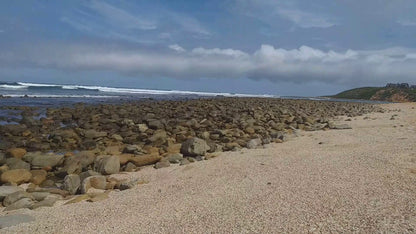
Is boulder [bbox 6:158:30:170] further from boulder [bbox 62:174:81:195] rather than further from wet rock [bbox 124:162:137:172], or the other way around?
wet rock [bbox 124:162:137:172]

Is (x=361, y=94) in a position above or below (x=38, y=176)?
above

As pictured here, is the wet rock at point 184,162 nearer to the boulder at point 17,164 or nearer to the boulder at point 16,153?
the boulder at point 17,164

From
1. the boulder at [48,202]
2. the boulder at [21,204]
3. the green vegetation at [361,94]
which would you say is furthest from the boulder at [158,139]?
the green vegetation at [361,94]

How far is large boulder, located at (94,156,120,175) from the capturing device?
7.26m

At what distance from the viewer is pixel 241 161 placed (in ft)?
23.3

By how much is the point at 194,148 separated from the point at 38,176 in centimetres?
363

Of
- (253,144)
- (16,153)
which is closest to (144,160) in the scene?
(253,144)

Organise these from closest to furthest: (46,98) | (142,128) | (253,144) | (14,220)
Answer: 1. (14,220)
2. (253,144)
3. (142,128)
4. (46,98)

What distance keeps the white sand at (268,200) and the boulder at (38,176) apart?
2.26 m

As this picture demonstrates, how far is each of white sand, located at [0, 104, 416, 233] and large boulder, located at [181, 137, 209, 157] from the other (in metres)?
1.59

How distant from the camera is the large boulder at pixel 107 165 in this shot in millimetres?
7255

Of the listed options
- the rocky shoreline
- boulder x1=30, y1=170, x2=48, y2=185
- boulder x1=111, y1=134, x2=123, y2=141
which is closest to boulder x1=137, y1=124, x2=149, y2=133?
the rocky shoreline

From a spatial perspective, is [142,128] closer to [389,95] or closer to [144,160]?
Result: [144,160]

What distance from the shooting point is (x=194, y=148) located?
28.0 ft
